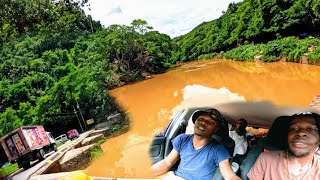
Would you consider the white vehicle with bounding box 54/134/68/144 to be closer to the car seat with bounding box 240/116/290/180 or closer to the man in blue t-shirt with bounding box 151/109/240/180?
the man in blue t-shirt with bounding box 151/109/240/180

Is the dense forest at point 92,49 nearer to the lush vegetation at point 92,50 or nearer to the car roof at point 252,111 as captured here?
the lush vegetation at point 92,50

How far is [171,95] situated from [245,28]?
1.82 ft

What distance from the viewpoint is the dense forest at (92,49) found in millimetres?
2090

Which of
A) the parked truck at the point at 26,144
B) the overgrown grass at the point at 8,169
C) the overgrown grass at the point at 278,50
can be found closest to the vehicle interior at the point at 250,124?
the overgrown grass at the point at 278,50

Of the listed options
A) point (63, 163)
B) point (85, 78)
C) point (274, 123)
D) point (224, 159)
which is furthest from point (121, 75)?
point (274, 123)

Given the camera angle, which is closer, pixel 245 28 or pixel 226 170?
pixel 226 170

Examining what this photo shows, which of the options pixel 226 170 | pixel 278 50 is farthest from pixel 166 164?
pixel 278 50

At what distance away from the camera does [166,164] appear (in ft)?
6.74

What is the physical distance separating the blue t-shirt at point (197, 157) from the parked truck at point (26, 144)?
0.64 m

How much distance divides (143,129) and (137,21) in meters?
0.59

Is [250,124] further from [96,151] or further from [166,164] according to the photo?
[96,151]

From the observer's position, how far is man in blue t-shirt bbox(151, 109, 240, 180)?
196 cm

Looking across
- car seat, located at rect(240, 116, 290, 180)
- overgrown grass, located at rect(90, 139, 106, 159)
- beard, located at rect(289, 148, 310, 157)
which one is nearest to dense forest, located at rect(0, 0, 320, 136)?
overgrown grass, located at rect(90, 139, 106, 159)

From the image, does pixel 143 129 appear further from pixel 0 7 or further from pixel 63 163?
pixel 0 7
